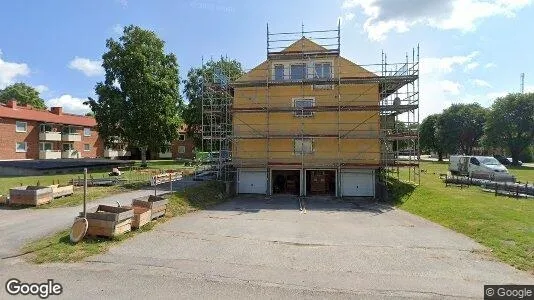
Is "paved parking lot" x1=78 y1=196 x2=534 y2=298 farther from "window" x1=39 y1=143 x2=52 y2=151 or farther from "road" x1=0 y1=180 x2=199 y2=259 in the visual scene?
"window" x1=39 y1=143 x2=52 y2=151

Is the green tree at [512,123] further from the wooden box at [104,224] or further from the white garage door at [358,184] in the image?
the wooden box at [104,224]

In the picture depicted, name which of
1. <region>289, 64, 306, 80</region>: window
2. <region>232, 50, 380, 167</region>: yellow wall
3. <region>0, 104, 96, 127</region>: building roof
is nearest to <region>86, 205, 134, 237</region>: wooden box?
<region>232, 50, 380, 167</region>: yellow wall

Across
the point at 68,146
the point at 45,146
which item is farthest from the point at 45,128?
the point at 68,146

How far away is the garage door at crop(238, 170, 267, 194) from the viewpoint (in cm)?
2452

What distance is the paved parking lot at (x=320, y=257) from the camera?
805cm

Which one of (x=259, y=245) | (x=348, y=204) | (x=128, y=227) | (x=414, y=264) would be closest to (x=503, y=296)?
(x=414, y=264)

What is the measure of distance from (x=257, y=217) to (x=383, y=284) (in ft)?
29.0

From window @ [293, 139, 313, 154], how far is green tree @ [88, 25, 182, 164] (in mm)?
18480

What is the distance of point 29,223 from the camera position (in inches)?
509

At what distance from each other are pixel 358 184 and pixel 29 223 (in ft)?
61.1

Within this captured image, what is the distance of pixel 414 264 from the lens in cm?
957

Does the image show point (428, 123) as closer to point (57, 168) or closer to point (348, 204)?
point (348, 204)

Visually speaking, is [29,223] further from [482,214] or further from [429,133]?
[429,133]

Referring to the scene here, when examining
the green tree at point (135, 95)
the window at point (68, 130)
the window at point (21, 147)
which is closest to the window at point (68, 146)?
the window at point (68, 130)
